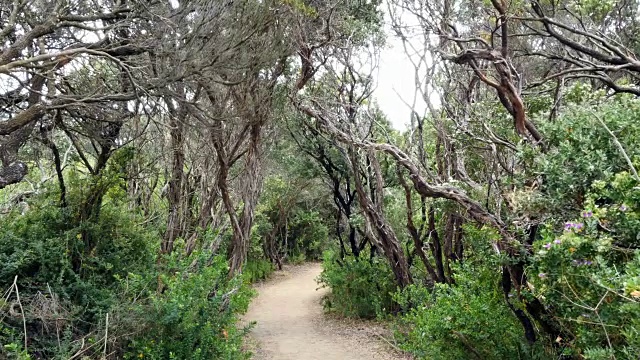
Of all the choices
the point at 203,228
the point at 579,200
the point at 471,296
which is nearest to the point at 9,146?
the point at 203,228

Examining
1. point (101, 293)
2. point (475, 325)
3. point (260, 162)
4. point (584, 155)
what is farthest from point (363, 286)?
point (584, 155)

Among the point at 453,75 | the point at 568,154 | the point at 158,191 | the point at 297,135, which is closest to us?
the point at 568,154

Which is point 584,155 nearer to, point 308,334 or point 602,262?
point 602,262

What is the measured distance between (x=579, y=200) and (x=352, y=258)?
9397 mm

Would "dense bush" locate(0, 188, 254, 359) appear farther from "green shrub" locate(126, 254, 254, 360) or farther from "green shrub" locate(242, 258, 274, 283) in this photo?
"green shrub" locate(242, 258, 274, 283)

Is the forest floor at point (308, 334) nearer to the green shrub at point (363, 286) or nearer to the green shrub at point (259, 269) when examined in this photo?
the green shrub at point (363, 286)

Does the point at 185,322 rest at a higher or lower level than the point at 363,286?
higher

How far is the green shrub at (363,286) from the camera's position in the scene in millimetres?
10773

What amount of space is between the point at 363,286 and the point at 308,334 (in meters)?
1.79

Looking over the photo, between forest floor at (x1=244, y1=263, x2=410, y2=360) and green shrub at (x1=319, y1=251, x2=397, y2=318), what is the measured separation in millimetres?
322

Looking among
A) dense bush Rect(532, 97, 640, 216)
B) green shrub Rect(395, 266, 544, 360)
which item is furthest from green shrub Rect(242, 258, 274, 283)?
dense bush Rect(532, 97, 640, 216)

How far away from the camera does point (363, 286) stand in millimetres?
11219

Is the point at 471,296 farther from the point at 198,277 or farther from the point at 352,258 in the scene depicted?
the point at 352,258

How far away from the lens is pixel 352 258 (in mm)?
12562
